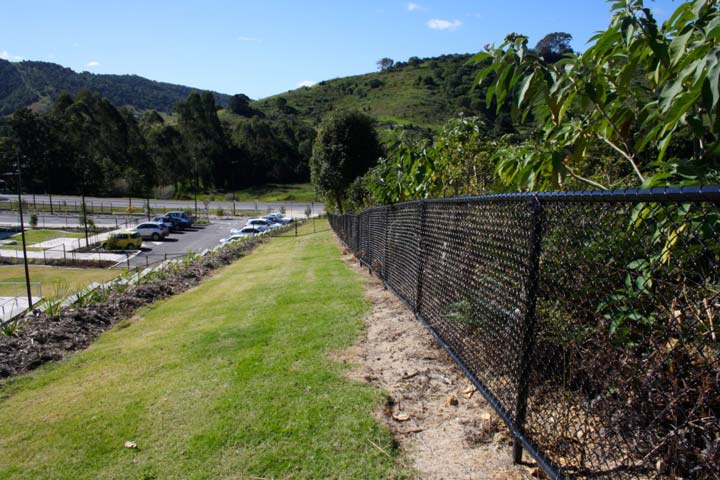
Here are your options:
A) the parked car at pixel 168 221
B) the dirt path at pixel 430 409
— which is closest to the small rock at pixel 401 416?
the dirt path at pixel 430 409

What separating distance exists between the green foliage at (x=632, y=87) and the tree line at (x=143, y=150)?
91.1m

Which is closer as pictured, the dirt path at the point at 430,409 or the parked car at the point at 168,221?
the dirt path at the point at 430,409

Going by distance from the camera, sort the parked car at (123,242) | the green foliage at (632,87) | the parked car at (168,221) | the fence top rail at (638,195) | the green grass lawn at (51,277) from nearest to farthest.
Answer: the fence top rail at (638,195)
the green foliage at (632,87)
the green grass lawn at (51,277)
the parked car at (123,242)
the parked car at (168,221)

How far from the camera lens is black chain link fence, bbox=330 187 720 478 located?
169 centimetres

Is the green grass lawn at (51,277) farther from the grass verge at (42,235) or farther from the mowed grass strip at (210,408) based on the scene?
the mowed grass strip at (210,408)

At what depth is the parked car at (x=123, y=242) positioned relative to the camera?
37906 millimetres

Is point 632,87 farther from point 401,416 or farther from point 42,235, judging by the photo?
point 42,235

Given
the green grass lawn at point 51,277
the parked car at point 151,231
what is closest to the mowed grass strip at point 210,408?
the green grass lawn at point 51,277

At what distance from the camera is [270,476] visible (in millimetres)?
3012

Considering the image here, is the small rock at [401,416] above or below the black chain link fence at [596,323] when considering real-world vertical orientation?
below

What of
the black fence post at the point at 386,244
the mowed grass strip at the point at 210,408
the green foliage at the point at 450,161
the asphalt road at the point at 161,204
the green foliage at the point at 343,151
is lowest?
the asphalt road at the point at 161,204

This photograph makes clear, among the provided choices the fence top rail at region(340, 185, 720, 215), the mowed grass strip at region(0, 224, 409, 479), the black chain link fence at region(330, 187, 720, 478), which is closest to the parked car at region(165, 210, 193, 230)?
the mowed grass strip at region(0, 224, 409, 479)

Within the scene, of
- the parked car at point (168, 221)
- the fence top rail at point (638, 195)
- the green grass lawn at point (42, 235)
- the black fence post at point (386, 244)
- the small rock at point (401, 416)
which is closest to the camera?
the fence top rail at point (638, 195)

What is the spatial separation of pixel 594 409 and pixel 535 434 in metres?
0.64
